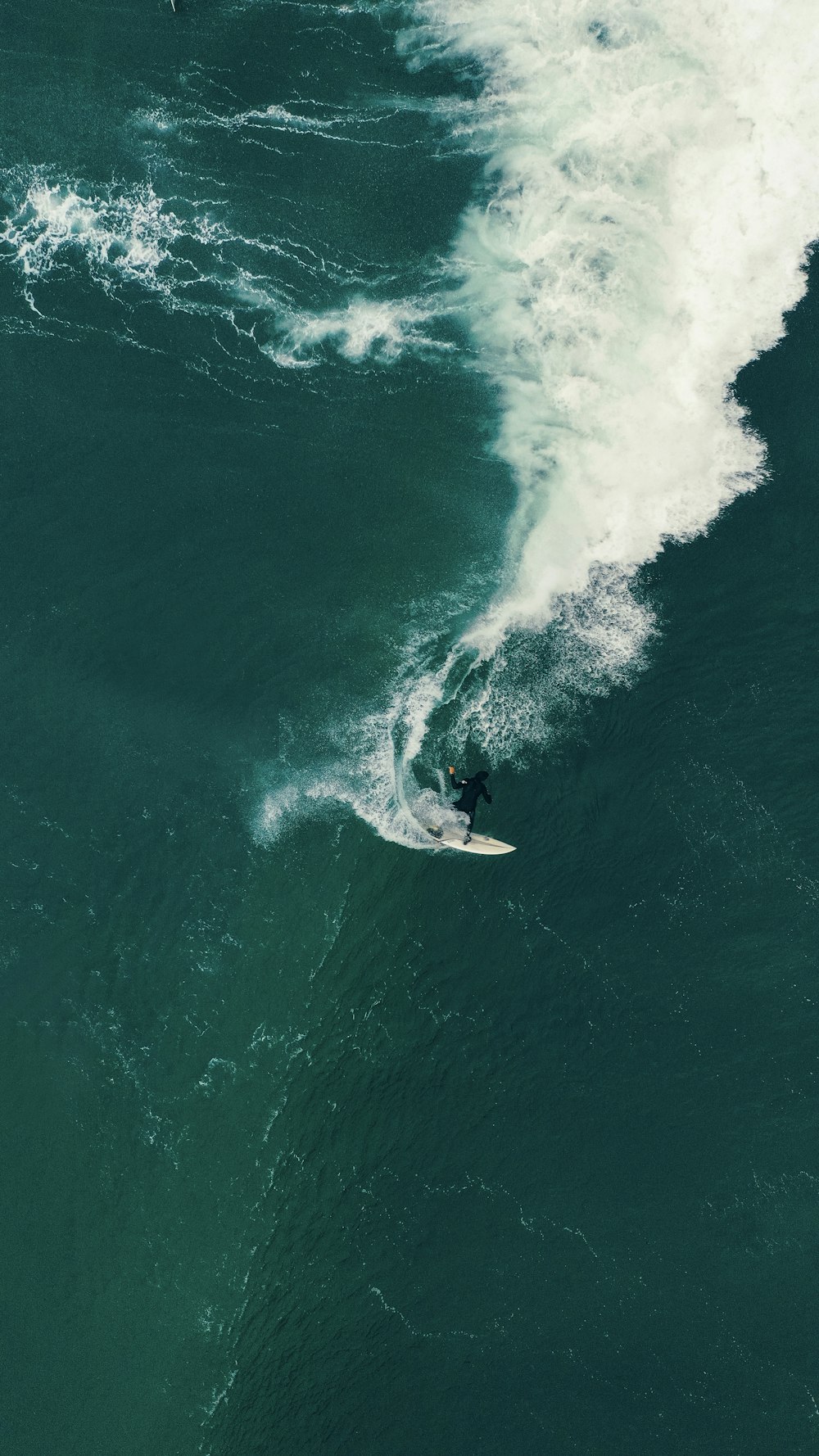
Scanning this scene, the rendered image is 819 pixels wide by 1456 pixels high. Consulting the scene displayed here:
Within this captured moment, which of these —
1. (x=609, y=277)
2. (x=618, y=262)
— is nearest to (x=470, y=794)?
(x=609, y=277)

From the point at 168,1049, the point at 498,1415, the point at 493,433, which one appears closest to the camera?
the point at 498,1415

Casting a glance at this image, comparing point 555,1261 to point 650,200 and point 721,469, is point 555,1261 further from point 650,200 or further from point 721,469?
point 650,200

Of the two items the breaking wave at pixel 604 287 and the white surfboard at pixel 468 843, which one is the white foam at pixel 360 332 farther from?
the white surfboard at pixel 468 843

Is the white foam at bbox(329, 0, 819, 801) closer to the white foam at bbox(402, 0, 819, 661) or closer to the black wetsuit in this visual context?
the white foam at bbox(402, 0, 819, 661)

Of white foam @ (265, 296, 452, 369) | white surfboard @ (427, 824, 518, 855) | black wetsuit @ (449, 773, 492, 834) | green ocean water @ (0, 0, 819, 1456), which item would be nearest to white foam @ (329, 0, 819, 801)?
green ocean water @ (0, 0, 819, 1456)

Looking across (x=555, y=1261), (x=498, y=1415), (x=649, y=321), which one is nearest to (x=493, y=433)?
(x=649, y=321)

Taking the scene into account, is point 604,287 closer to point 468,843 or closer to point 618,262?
point 618,262
